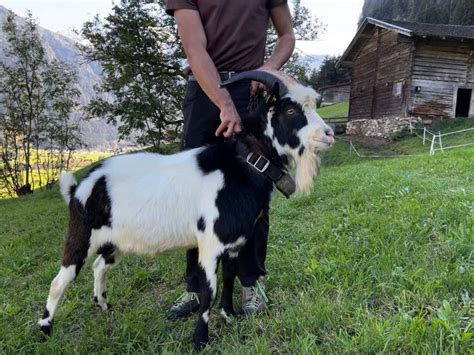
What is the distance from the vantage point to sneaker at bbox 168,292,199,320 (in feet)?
8.55

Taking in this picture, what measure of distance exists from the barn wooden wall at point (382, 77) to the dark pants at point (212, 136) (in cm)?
1655

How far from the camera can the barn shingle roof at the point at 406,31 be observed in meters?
16.3

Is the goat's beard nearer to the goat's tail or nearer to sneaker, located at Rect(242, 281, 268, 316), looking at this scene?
sneaker, located at Rect(242, 281, 268, 316)

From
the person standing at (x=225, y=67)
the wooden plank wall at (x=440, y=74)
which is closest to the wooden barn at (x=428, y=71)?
the wooden plank wall at (x=440, y=74)

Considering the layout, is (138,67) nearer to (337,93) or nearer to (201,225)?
(201,225)

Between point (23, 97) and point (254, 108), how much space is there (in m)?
19.9

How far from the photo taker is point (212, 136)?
8.46 ft

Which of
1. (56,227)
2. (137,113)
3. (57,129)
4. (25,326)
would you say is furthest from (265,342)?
(57,129)

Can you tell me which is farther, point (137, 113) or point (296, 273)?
point (137, 113)

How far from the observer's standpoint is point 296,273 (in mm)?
2855

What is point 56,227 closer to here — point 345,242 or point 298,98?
point 345,242

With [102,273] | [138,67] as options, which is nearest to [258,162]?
[102,273]

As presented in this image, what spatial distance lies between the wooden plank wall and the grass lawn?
14484 millimetres

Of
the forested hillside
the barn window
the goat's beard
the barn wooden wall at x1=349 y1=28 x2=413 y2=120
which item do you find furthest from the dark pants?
the forested hillside
